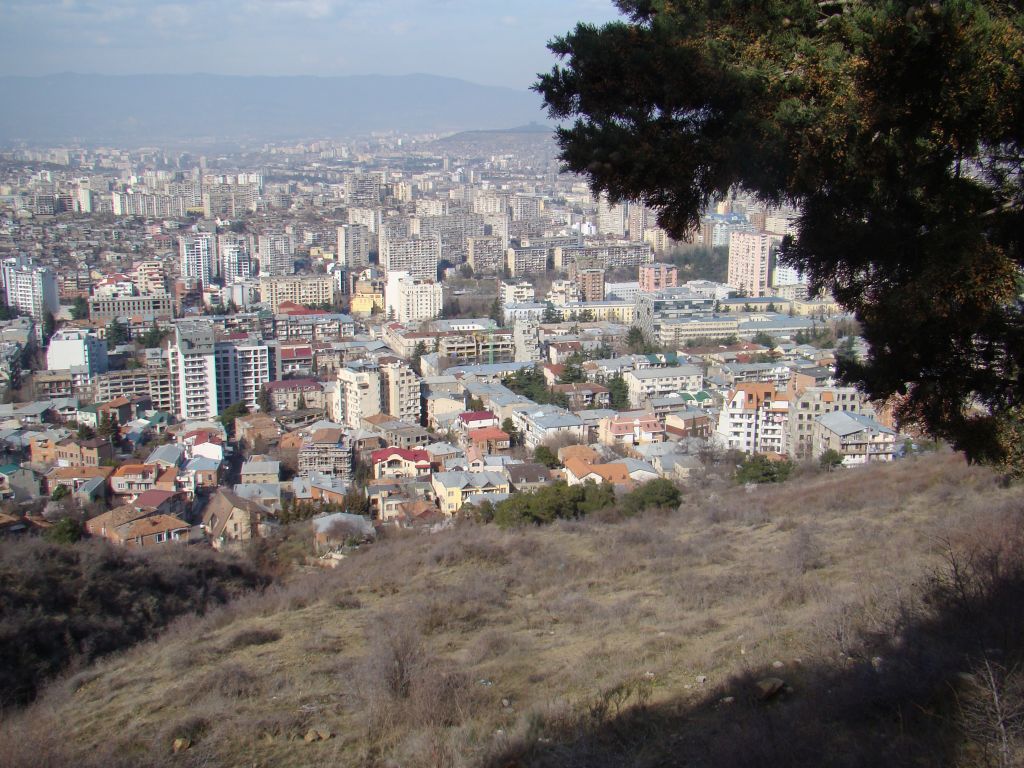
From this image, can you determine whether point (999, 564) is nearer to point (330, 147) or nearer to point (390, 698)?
point (390, 698)

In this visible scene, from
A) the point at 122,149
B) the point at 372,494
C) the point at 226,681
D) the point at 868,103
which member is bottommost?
the point at 372,494

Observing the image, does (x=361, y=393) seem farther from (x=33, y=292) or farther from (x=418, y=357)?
(x=33, y=292)

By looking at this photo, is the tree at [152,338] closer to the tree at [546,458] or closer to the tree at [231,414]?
the tree at [231,414]

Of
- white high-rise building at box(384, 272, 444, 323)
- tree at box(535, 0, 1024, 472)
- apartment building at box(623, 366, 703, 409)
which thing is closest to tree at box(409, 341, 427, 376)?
apartment building at box(623, 366, 703, 409)

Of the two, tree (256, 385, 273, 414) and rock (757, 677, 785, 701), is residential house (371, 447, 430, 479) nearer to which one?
tree (256, 385, 273, 414)

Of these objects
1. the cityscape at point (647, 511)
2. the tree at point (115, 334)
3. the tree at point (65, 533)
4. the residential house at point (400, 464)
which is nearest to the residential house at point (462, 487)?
the cityscape at point (647, 511)

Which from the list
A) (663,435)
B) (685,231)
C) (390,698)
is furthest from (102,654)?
(663,435)
